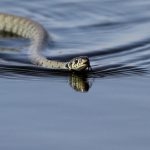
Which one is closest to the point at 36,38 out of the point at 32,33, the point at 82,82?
the point at 32,33

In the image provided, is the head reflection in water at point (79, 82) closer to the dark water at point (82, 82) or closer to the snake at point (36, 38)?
the dark water at point (82, 82)

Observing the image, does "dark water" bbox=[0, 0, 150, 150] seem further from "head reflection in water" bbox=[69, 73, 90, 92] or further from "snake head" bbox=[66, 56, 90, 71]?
"snake head" bbox=[66, 56, 90, 71]

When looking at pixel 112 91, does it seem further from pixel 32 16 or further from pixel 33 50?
pixel 32 16

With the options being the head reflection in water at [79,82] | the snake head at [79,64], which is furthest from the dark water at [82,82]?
the snake head at [79,64]

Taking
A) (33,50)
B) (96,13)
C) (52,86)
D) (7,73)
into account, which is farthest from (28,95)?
(96,13)

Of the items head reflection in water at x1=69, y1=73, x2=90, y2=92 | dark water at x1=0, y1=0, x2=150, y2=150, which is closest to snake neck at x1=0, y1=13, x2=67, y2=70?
dark water at x1=0, y1=0, x2=150, y2=150

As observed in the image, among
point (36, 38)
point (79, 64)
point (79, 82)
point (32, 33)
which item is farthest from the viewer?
point (32, 33)

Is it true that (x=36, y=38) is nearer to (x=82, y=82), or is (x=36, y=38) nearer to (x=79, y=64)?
(x=79, y=64)
